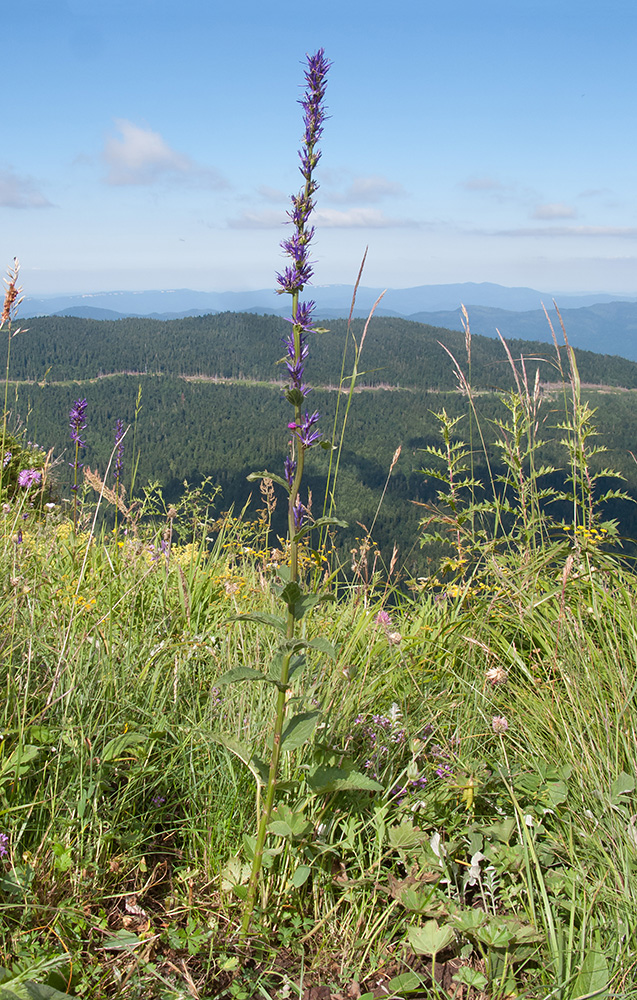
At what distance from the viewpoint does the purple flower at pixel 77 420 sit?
135 inches

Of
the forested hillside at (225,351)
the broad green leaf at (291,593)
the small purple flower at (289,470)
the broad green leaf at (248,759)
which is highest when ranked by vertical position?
the forested hillside at (225,351)

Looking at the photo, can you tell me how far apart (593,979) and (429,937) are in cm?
35

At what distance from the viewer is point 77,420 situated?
352cm

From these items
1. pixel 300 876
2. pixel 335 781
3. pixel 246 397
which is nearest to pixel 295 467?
pixel 335 781

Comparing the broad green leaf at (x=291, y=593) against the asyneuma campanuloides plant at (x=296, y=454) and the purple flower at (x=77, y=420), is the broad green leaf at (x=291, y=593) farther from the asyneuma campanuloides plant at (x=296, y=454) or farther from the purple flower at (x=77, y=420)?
the purple flower at (x=77, y=420)

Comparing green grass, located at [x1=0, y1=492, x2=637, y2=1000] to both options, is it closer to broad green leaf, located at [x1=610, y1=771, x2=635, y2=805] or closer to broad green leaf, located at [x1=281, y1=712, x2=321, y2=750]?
broad green leaf, located at [x1=610, y1=771, x2=635, y2=805]

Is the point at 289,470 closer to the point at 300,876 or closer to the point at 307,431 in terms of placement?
the point at 307,431

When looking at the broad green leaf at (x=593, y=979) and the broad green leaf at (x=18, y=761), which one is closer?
the broad green leaf at (x=593, y=979)

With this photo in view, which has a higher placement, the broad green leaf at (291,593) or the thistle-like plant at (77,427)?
the thistle-like plant at (77,427)

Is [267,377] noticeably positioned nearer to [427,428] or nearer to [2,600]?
[427,428]

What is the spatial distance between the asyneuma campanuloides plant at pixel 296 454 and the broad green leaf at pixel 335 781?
11cm

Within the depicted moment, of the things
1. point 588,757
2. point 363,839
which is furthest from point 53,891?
point 588,757

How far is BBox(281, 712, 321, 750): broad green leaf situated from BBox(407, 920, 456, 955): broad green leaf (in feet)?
1.66

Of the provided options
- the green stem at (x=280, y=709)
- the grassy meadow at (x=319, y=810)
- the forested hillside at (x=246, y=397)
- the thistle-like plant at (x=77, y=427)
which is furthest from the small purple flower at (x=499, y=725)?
the forested hillside at (x=246, y=397)
